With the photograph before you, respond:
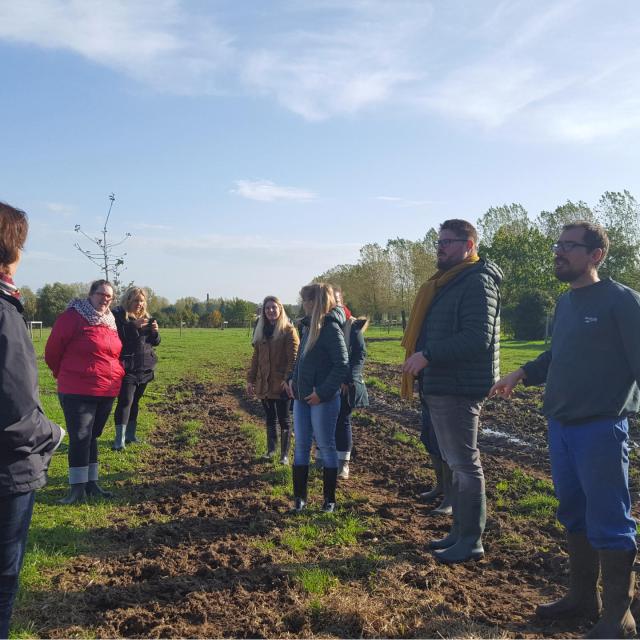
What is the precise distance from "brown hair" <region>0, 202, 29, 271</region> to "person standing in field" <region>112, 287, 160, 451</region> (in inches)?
217

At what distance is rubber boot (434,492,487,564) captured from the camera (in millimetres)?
4676

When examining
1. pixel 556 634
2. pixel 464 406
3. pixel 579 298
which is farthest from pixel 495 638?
pixel 579 298

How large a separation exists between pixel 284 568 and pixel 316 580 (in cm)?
37

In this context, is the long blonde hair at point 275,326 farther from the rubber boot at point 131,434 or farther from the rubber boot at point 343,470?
the rubber boot at point 131,434

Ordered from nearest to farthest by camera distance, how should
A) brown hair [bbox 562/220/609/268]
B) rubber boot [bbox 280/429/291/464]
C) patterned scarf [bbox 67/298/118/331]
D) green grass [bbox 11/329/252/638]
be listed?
brown hair [bbox 562/220/609/268] < green grass [bbox 11/329/252/638] < patterned scarf [bbox 67/298/118/331] < rubber boot [bbox 280/429/291/464]

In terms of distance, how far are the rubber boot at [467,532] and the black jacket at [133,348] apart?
212 inches

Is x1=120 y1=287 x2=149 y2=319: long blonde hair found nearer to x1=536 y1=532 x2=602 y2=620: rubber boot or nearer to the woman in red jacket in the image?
the woman in red jacket

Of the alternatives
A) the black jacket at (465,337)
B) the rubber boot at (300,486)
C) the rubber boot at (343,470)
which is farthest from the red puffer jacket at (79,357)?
the black jacket at (465,337)

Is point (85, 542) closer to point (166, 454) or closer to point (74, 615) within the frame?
point (74, 615)

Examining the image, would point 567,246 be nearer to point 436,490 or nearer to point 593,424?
point 593,424

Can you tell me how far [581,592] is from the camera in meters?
3.76

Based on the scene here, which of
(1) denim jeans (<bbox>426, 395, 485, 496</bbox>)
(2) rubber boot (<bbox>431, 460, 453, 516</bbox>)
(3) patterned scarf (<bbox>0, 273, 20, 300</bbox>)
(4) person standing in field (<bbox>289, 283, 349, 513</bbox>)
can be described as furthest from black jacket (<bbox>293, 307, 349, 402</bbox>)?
(3) patterned scarf (<bbox>0, 273, 20, 300</bbox>)

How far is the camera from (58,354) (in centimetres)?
623

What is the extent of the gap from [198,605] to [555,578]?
2.60 m
